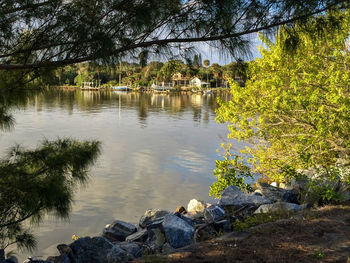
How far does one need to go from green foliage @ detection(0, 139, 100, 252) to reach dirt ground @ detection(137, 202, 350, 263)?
1.54 meters

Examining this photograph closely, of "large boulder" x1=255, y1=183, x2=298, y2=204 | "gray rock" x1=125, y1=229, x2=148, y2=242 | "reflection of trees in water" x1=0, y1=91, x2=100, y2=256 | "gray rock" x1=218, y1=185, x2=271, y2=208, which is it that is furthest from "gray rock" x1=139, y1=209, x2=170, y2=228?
"reflection of trees in water" x1=0, y1=91, x2=100, y2=256

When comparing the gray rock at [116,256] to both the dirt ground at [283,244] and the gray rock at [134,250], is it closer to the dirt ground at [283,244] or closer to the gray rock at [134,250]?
the gray rock at [134,250]

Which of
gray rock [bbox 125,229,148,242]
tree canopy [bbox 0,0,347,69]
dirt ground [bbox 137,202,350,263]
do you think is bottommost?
gray rock [bbox 125,229,148,242]

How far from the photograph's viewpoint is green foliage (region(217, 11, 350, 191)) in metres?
7.54

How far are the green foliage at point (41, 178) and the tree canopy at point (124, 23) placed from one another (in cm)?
108

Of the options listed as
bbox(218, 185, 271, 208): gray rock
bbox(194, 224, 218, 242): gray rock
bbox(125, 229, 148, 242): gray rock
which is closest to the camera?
bbox(194, 224, 218, 242): gray rock

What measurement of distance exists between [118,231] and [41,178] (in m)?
4.17

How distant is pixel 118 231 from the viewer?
24.8 feet

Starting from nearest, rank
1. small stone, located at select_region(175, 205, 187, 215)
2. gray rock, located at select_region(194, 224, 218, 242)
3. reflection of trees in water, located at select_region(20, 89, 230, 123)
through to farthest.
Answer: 1. gray rock, located at select_region(194, 224, 218, 242)
2. small stone, located at select_region(175, 205, 187, 215)
3. reflection of trees in water, located at select_region(20, 89, 230, 123)

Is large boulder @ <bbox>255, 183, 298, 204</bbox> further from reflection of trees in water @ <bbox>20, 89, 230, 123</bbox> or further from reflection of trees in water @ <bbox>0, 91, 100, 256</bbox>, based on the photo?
reflection of trees in water @ <bbox>20, 89, 230, 123</bbox>

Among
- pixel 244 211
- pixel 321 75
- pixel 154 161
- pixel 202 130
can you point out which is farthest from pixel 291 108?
pixel 202 130


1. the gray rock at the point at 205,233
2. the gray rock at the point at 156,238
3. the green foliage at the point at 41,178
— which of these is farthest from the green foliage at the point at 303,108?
the green foliage at the point at 41,178

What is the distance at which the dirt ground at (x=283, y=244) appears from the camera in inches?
173

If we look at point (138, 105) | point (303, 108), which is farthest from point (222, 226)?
point (138, 105)
